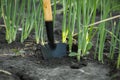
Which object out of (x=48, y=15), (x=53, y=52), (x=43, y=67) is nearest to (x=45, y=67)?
(x=43, y=67)

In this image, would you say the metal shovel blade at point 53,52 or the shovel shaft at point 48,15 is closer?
the shovel shaft at point 48,15

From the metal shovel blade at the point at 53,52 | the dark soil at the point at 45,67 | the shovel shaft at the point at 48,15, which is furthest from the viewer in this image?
the metal shovel blade at the point at 53,52

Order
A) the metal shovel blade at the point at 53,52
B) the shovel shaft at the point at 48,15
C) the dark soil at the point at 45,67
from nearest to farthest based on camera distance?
the dark soil at the point at 45,67
the shovel shaft at the point at 48,15
the metal shovel blade at the point at 53,52

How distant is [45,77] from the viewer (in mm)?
1565

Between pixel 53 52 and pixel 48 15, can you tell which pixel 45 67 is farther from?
pixel 48 15

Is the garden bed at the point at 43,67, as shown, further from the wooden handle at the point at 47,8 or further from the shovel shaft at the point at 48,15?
the wooden handle at the point at 47,8

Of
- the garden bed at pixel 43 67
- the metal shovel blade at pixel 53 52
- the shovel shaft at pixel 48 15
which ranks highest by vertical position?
the shovel shaft at pixel 48 15

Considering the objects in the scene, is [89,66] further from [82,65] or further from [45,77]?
[45,77]

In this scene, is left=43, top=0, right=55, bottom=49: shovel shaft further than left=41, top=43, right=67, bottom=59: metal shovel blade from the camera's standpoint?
No

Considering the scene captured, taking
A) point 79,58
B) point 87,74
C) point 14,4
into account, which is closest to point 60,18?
point 14,4

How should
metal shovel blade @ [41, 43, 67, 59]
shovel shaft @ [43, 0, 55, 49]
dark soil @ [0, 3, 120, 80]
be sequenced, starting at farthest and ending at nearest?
metal shovel blade @ [41, 43, 67, 59]
shovel shaft @ [43, 0, 55, 49]
dark soil @ [0, 3, 120, 80]

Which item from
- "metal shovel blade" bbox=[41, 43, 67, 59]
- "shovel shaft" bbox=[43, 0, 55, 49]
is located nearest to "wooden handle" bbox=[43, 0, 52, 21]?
"shovel shaft" bbox=[43, 0, 55, 49]

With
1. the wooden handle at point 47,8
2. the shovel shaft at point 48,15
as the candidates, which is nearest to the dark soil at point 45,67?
the shovel shaft at point 48,15

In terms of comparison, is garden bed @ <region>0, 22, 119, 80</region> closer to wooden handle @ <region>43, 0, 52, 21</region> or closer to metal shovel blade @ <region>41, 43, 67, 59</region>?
metal shovel blade @ <region>41, 43, 67, 59</region>
